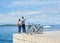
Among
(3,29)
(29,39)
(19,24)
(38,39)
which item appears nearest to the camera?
(38,39)

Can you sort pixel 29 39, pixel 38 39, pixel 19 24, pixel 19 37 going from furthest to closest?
pixel 19 24
pixel 19 37
pixel 29 39
pixel 38 39

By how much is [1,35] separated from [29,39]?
36.2 feet

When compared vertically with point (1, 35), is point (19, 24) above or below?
above

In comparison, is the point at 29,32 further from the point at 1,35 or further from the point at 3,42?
the point at 1,35

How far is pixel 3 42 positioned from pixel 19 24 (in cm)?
700

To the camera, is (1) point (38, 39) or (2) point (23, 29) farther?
(2) point (23, 29)

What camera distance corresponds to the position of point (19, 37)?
9.59 metres

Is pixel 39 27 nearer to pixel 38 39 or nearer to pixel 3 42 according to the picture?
pixel 38 39

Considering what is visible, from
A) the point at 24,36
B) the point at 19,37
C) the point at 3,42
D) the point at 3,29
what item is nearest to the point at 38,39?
the point at 24,36

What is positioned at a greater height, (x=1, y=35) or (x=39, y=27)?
(x=39, y=27)

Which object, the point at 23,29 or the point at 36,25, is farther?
the point at 23,29

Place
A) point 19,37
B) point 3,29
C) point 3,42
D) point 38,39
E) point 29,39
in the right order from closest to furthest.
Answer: point 38,39
point 29,39
point 19,37
point 3,42
point 3,29

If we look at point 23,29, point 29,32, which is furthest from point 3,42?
point 29,32

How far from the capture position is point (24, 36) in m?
9.06
